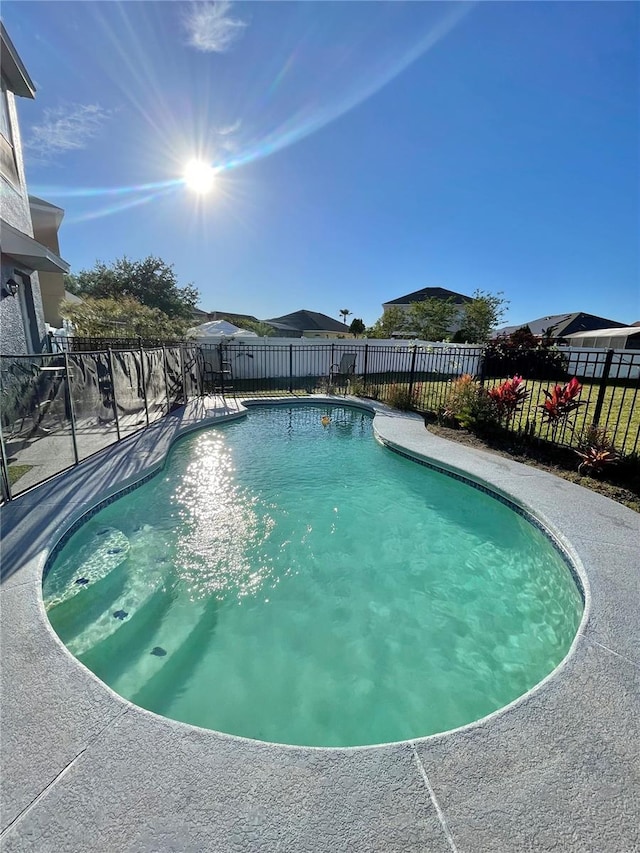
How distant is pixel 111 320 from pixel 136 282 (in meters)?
12.0

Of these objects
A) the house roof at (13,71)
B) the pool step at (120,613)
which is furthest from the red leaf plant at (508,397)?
the house roof at (13,71)

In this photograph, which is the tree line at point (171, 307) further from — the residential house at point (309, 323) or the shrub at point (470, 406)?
the shrub at point (470, 406)

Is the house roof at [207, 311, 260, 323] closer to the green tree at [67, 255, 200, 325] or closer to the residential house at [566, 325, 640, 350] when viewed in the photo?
the green tree at [67, 255, 200, 325]

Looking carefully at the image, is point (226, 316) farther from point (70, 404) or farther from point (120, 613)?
point (120, 613)

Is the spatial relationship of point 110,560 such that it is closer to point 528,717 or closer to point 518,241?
point 528,717

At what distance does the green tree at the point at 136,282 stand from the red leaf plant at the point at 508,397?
21152mm

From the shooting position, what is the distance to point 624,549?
11.0 ft

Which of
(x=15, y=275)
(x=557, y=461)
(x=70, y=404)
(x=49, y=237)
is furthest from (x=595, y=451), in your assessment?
(x=49, y=237)

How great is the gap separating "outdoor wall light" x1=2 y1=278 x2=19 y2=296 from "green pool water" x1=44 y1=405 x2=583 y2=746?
4982mm

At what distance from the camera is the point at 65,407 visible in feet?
16.7

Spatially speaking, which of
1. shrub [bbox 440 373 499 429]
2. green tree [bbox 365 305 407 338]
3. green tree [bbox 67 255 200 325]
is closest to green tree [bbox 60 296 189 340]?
green tree [bbox 67 255 200 325]

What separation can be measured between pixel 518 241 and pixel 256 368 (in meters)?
13.5

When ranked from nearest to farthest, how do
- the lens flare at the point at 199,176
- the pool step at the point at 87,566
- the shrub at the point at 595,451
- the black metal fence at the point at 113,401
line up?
1. the pool step at the point at 87,566
2. the black metal fence at the point at 113,401
3. the shrub at the point at 595,451
4. the lens flare at the point at 199,176

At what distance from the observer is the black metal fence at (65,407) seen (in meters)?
4.48
